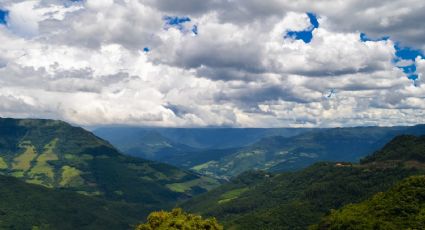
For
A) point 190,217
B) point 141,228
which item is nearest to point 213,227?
point 190,217

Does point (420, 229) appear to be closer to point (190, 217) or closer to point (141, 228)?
point (190, 217)

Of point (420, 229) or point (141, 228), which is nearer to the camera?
point (141, 228)

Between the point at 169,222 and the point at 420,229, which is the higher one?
the point at 169,222

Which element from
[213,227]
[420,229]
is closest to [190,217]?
[213,227]

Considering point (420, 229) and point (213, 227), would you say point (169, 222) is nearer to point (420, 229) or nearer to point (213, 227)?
point (213, 227)

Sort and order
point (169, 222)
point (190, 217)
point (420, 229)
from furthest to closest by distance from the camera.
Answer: point (420, 229) < point (190, 217) < point (169, 222)

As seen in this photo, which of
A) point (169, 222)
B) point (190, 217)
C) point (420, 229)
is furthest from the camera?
point (420, 229)
